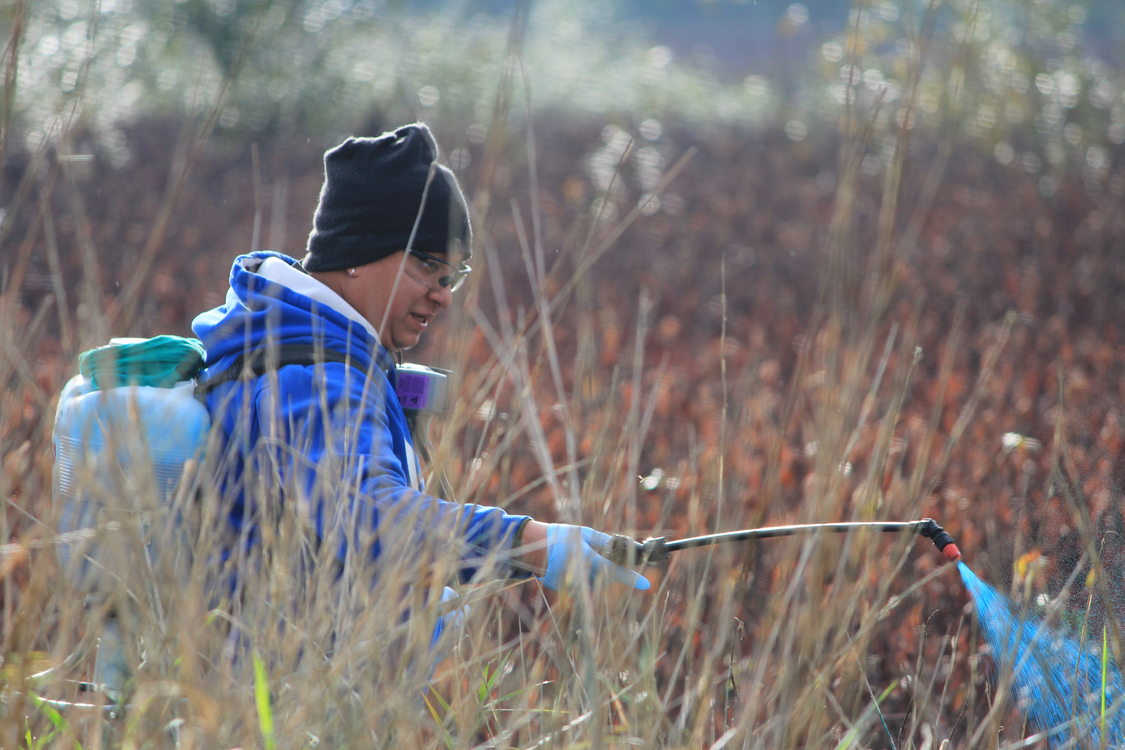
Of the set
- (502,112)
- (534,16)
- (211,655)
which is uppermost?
(502,112)

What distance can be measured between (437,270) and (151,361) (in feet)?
1.87

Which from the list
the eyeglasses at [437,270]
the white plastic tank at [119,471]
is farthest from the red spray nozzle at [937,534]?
the white plastic tank at [119,471]

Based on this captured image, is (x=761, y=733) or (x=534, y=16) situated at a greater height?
(x=761, y=733)

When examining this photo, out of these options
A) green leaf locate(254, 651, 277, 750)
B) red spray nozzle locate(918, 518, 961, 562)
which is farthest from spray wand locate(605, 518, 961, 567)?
green leaf locate(254, 651, 277, 750)

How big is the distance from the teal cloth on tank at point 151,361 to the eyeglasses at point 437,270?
1.42ft

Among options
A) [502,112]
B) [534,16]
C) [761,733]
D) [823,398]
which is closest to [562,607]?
[761,733]

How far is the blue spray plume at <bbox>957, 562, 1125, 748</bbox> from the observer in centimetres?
203

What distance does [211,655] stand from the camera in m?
1.77

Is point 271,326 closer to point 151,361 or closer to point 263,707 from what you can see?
point 151,361

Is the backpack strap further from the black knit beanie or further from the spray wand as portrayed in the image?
the spray wand

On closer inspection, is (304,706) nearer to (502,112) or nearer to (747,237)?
(502,112)

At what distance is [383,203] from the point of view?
7.74 ft

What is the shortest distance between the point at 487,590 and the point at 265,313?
2.13 feet

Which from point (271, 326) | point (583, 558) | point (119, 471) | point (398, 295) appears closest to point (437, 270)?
point (398, 295)
